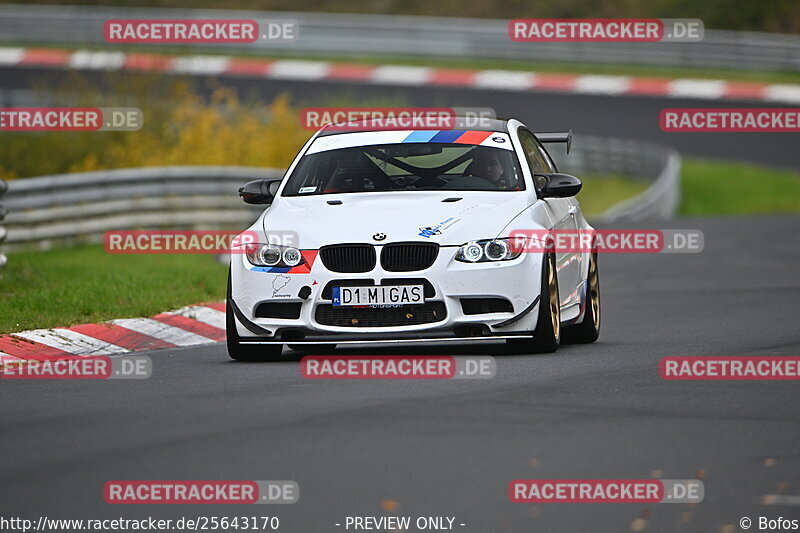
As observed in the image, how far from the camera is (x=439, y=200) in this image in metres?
10.9

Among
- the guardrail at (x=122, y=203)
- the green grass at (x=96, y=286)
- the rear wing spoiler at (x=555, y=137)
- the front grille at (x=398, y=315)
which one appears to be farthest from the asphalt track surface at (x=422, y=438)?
the guardrail at (x=122, y=203)

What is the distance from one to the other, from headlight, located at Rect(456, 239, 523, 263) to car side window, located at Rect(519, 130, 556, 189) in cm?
120

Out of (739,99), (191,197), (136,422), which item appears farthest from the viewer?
(739,99)

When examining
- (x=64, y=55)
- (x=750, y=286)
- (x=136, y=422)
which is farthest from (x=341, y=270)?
(x=64, y=55)

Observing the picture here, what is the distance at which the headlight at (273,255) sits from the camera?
10461 mm

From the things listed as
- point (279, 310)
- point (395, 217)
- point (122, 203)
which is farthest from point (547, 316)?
point (122, 203)

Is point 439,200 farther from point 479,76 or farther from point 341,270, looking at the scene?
point 479,76

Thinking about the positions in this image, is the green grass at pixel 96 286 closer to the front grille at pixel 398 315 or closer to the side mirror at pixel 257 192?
the side mirror at pixel 257 192

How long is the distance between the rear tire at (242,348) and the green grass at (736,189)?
21968 millimetres

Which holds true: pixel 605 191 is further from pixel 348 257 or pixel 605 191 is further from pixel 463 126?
pixel 348 257

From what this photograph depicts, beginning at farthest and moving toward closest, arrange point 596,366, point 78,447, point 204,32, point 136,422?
point 204,32
point 596,366
point 136,422
point 78,447

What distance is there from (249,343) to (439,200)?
1542mm

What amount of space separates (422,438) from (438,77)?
1346 inches

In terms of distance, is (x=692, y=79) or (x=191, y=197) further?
(x=692, y=79)
